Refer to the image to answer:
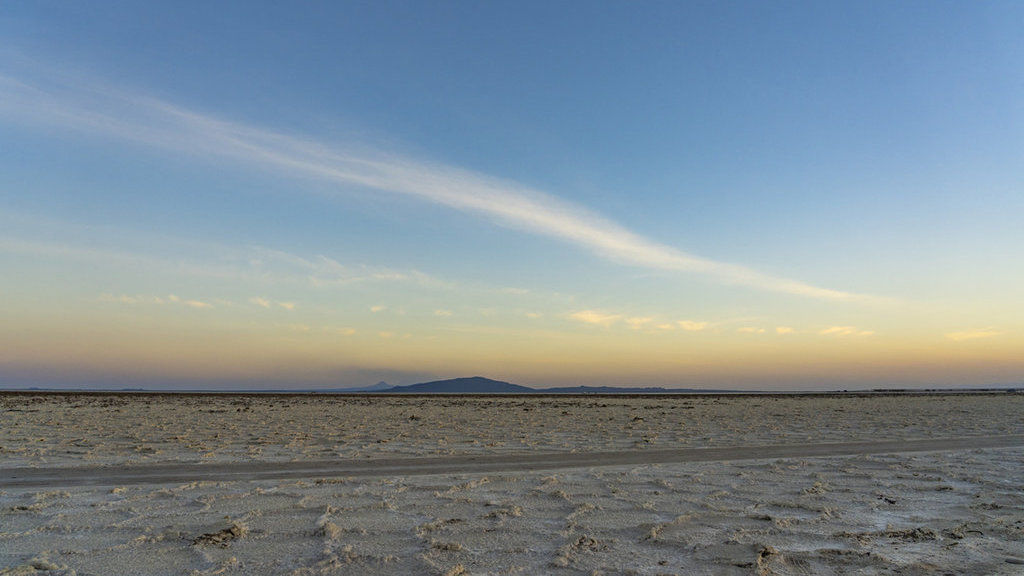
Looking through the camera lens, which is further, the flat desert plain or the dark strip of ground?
the dark strip of ground

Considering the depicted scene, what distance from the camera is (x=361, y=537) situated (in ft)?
19.5

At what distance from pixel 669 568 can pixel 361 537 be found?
2924 mm

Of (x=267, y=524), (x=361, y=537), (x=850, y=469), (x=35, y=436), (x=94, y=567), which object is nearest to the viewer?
(x=94, y=567)

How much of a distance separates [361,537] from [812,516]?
496 cm

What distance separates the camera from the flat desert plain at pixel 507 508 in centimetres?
526

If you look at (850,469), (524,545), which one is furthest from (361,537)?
(850,469)

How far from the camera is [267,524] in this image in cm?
640

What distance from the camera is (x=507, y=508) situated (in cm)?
719

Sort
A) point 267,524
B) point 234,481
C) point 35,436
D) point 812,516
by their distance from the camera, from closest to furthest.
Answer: point 267,524 < point 812,516 < point 234,481 < point 35,436

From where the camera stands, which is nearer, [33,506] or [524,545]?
[524,545]

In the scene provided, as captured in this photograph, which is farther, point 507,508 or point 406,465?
point 406,465

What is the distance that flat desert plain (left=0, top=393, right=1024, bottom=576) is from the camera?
5.26 m

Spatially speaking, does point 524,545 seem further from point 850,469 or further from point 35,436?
point 35,436

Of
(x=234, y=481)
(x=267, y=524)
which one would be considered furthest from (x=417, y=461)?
(x=267, y=524)
